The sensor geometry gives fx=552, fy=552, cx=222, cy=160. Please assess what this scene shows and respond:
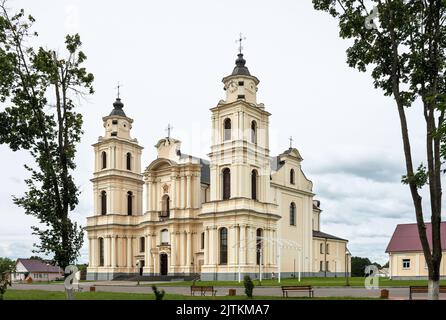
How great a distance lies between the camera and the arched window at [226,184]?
172 feet

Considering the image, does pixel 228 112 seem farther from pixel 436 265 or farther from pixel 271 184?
pixel 436 265

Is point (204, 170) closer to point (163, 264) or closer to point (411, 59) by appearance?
point (163, 264)

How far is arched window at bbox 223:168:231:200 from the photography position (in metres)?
52.3

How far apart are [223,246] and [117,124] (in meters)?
21.8

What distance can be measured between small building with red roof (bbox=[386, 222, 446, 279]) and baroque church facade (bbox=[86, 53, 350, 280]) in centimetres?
926

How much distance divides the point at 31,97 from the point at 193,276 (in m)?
36.0

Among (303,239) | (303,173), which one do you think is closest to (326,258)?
(303,239)

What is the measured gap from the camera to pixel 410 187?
19.6m

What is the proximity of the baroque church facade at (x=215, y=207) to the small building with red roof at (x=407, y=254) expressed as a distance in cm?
926

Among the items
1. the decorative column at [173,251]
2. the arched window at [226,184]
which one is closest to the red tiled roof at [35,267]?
the decorative column at [173,251]

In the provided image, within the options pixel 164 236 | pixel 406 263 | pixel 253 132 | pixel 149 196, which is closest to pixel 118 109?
pixel 149 196

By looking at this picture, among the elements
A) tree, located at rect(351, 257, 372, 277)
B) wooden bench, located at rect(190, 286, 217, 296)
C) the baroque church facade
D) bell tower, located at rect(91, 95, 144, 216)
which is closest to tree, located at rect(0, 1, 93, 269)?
wooden bench, located at rect(190, 286, 217, 296)

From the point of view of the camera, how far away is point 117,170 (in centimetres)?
6400

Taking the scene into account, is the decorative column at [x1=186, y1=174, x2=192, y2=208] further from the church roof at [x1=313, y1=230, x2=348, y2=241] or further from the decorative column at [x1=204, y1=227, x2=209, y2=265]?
the church roof at [x1=313, y1=230, x2=348, y2=241]
